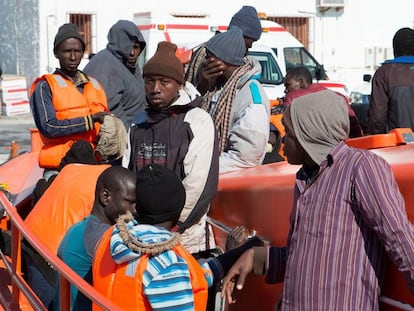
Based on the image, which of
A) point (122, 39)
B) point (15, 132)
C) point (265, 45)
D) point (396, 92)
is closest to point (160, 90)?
point (122, 39)

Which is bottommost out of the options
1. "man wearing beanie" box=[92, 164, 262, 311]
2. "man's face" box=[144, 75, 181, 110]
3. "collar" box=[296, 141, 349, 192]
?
"man wearing beanie" box=[92, 164, 262, 311]

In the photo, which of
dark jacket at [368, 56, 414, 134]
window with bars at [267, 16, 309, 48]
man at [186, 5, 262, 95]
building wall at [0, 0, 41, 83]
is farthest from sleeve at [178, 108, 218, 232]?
window with bars at [267, 16, 309, 48]

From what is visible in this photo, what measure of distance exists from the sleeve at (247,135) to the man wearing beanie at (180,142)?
444mm

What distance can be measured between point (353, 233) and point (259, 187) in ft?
3.78

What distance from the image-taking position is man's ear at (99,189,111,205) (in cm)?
381

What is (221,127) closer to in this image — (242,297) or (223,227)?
(223,227)

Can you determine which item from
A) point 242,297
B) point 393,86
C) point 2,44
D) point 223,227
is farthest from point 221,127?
point 2,44

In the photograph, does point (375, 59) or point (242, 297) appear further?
point (375, 59)

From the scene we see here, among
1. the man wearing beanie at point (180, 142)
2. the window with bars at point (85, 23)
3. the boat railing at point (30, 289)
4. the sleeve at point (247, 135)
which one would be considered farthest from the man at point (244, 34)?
the window with bars at point (85, 23)

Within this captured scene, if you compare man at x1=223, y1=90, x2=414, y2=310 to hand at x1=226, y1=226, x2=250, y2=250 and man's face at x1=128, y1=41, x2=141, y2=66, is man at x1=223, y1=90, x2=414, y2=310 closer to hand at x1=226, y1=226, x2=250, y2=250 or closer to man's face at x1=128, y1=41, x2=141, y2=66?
hand at x1=226, y1=226, x2=250, y2=250

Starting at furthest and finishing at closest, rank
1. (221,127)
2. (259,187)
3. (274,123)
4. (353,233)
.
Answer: (274,123) < (221,127) < (259,187) < (353,233)

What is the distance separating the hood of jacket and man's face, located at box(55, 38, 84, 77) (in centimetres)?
36

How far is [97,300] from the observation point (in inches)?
118

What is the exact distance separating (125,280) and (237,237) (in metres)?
0.85
